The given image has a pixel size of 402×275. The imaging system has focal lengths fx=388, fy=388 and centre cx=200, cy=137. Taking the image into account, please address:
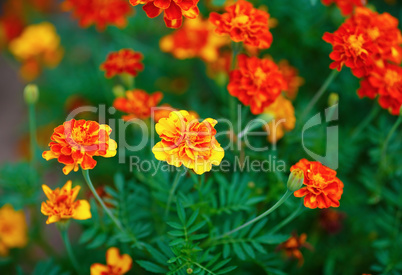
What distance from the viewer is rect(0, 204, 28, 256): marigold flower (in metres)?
1.03

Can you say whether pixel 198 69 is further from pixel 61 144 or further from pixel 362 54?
pixel 61 144

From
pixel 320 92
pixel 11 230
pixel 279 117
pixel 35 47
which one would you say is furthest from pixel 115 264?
pixel 35 47

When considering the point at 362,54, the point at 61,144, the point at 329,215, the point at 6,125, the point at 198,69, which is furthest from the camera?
the point at 6,125

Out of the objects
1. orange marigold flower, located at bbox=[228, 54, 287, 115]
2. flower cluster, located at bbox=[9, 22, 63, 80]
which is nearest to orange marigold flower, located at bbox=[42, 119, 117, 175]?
orange marigold flower, located at bbox=[228, 54, 287, 115]

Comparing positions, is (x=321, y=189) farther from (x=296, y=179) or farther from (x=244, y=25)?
(x=244, y=25)

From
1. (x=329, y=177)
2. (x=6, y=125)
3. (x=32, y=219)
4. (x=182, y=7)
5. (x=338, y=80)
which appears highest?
(x=182, y=7)

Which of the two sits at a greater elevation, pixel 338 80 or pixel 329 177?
pixel 338 80

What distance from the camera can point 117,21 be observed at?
107cm

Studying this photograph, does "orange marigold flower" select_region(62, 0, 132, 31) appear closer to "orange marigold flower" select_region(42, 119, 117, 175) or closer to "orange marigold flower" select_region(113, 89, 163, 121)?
"orange marigold flower" select_region(113, 89, 163, 121)

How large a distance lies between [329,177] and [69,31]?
1525mm

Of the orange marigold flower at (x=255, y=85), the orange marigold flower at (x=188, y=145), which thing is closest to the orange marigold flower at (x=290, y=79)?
the orange marigold flower at (x=255, y=85)

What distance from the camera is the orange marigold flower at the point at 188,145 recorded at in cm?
67

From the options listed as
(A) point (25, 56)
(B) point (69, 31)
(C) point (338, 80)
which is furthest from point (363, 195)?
(B) point (69, 31)

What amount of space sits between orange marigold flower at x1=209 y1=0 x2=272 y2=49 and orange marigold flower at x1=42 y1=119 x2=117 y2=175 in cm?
34
